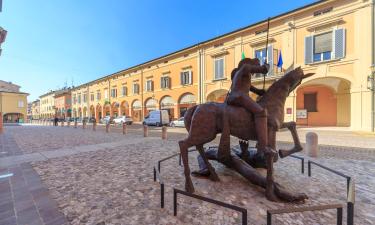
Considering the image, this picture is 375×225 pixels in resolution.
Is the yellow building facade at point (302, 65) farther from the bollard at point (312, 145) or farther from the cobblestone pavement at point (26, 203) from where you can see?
the cobblestone pavement at point (26, 203)

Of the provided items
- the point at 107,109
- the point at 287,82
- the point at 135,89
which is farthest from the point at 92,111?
the point at 287,82

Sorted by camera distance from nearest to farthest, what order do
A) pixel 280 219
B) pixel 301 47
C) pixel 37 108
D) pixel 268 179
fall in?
1. pixel 280 219
2. pixel 268 179
3. pixel 301 47
4. pixel 37 108

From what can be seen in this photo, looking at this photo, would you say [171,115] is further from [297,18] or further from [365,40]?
[365,40]

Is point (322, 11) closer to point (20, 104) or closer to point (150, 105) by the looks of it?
point (150, 105)

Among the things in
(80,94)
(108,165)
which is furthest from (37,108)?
(108,165)

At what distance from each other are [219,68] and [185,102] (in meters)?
6.28

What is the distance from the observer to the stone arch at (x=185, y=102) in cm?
2446

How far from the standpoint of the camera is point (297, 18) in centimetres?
1647

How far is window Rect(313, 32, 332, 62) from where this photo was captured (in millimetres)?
15055

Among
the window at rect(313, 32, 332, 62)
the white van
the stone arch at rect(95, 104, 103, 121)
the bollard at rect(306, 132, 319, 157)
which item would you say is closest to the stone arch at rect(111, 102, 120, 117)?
the stone arch at rect(95, 104, 103, 121)

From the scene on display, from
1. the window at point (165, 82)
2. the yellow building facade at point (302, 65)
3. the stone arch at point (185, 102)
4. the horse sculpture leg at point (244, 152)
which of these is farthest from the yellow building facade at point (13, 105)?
the horse sculpture leg at point (244, 152)

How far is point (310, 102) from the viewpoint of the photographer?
19.6 meters

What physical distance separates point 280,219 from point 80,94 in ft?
177

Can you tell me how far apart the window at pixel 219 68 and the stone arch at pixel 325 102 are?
25.3 feet
